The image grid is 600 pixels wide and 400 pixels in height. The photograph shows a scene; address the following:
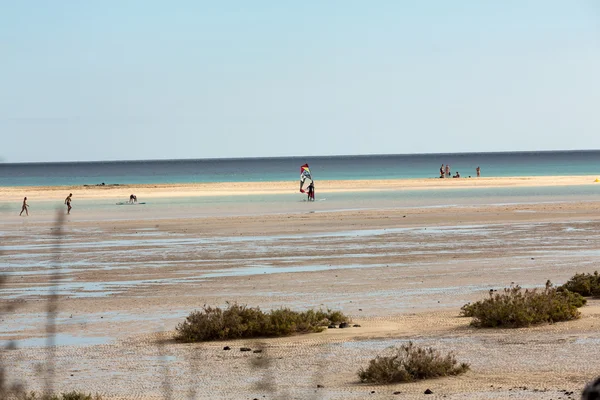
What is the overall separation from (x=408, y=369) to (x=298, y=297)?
8199 millimetres

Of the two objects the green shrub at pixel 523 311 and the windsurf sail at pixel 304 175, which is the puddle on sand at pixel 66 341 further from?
the windsurf sail at pixel 304 175

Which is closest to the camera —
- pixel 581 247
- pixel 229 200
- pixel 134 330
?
pixel 134 330

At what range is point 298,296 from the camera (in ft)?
60.6

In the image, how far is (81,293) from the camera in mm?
19938

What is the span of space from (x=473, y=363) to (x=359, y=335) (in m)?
2.66

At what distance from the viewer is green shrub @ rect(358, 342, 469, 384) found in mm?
10102

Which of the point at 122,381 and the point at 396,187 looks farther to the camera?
the point at 396,187

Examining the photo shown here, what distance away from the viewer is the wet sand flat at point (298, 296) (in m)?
10.5

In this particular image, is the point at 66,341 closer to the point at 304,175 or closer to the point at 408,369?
the point at 408,369

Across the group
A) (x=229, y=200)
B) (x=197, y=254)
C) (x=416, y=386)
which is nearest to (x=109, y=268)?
(x=197, y=254)

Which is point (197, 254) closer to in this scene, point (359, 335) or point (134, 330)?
point (134, 330)

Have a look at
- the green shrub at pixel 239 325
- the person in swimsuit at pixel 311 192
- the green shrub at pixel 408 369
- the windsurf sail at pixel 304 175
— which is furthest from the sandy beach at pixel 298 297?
the windsurf sail at pixel 304 175

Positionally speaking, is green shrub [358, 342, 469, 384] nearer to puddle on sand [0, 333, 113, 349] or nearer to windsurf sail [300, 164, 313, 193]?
puddle on sand [0, 333, 113, 349]

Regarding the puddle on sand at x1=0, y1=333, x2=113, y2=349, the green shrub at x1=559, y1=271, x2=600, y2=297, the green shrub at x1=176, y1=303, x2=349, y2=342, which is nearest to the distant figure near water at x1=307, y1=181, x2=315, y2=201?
the green shrub at x1=559, y1=271, x2=600, y2=297
